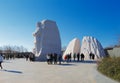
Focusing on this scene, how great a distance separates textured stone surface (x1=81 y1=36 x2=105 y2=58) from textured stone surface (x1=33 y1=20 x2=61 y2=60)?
39.7ft

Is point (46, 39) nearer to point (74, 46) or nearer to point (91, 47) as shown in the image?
point (91, 47)

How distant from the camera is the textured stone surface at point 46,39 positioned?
43156 millimetres

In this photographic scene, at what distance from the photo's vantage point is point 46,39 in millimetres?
43469

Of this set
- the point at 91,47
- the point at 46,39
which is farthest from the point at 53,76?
the point at 91,47

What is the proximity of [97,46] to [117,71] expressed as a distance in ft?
137

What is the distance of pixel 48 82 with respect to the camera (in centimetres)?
1137

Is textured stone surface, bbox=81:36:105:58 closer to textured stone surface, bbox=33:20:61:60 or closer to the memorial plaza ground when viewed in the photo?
textured stone surface, bbox=33:20:61:60

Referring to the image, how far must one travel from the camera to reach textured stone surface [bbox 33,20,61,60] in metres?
43.2

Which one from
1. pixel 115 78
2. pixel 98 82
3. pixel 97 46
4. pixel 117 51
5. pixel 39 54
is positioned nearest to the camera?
pixel 98 82

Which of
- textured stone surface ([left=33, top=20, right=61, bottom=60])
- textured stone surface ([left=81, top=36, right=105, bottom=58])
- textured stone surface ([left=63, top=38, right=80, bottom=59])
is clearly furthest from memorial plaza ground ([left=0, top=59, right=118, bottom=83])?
textured stone surface ([left=63, top=38, right=80, bottom=59])

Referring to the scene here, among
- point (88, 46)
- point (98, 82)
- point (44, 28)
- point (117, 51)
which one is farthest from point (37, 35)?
point (98, 82)

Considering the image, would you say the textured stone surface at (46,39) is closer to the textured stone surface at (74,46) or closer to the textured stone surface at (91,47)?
the textured stone surface at (91,47)

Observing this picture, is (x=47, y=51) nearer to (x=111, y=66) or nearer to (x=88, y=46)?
(x=88, y=46)

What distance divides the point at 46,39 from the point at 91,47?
1598 cm
